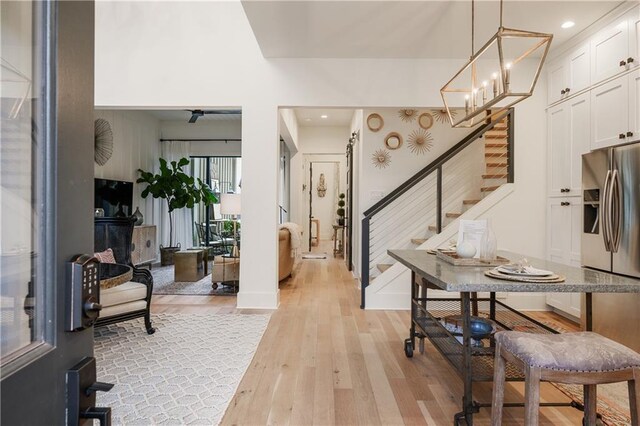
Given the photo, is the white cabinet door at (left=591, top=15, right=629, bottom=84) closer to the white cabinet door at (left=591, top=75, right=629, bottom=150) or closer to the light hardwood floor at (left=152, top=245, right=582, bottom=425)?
the white cabinet door at (left=591, top=75, right=629, bottom=150)

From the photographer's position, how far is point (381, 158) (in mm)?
5547

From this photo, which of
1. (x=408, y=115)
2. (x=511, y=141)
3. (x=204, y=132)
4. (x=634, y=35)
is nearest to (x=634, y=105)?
(x=634, y=35)

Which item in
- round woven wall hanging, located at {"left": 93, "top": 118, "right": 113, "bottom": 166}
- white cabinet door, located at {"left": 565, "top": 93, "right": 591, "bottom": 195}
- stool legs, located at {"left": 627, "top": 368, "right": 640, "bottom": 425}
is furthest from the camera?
round woven wall hanging, located at {"left": 93, "top": 118, "right": 113, "bottom": 166}

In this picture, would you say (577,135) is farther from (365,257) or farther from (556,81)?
(365,257)

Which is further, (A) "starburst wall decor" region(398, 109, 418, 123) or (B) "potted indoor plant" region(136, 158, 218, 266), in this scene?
(B) "potted indoor plant" region(136, 158, 218, 266)

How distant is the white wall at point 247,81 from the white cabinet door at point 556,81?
0.50 feet

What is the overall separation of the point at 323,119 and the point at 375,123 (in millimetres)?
2969

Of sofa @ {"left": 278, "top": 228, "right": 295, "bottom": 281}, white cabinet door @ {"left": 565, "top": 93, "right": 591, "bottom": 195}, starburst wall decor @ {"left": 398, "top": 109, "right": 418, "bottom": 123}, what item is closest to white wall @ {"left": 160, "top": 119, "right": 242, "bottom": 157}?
sofa @ {"left": 278, "top": 228, "right": 295, "bottom": 281}

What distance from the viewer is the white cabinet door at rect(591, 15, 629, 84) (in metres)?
3.10

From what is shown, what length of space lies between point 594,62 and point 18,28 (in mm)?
4371

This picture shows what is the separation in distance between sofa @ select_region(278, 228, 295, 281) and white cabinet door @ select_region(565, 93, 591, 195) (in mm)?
3500

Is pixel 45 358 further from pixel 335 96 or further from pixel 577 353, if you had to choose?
pixel 335 96

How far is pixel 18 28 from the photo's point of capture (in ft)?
1.68

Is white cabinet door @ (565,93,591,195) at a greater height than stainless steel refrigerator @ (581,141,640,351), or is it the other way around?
white cabinet door @ (565,93,591,195)
